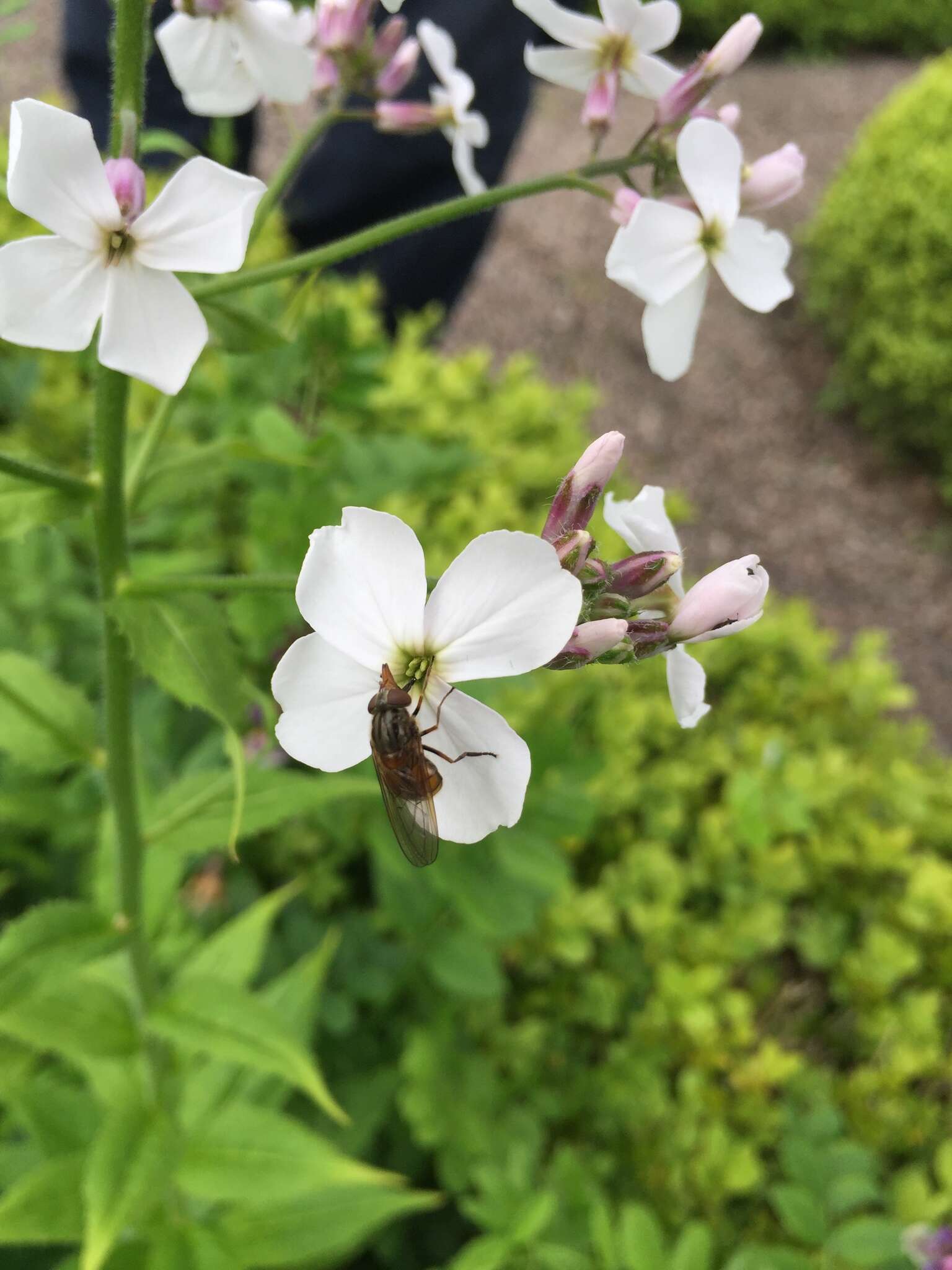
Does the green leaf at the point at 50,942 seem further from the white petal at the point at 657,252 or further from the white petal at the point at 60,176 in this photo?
the white petal at the point at 657,252

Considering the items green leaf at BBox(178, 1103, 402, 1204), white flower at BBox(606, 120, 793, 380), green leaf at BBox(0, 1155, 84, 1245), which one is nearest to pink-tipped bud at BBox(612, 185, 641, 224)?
white flower at BBox(606, 120, 793, 380)

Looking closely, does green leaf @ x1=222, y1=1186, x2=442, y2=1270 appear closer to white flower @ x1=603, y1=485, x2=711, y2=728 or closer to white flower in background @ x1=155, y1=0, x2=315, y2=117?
white flower @ x1=603, y1=485, x2=711, y2=728

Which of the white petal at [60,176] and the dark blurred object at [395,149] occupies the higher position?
the dark blurred object at [395,149]

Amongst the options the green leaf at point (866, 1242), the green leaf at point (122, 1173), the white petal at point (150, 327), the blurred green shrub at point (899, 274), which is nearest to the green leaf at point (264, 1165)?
the green leaf at point (122, 1173)

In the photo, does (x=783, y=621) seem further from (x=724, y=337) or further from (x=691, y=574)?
(x=724, y=337)

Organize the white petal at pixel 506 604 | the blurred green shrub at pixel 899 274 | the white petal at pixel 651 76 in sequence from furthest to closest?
the blurred green shrub at pixel 899 274, the white petal at pixel 651 76, the white petal at pixel 506 604

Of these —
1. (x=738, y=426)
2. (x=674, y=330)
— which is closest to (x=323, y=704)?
(x=674, y=330)

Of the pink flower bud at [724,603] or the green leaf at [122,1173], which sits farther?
the green leaf at [122,1173]

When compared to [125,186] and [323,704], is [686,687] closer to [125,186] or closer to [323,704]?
[323,704]
